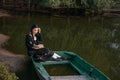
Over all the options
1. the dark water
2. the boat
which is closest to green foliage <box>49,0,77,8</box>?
the dark water

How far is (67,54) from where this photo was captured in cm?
1373

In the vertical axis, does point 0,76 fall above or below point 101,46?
above

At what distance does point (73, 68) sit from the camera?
12719 mm

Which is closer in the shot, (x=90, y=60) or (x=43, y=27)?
(x=90, y=60)

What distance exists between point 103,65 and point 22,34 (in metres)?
7.18

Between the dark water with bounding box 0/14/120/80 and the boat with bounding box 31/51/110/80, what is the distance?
0.72m

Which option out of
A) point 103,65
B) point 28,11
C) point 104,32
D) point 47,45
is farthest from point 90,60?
point 28,11

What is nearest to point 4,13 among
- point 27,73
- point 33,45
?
point 33,45

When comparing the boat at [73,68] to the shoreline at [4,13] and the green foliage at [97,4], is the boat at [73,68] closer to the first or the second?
the shoreline at [4,13]

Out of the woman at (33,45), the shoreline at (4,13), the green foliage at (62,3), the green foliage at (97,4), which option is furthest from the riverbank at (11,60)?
the green foliage at (97,4)

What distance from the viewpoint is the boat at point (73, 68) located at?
1087 centimetres

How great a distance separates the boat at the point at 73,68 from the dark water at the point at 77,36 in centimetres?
72

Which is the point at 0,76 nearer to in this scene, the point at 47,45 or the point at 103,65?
the point at 103,65

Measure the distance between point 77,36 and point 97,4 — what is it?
32.2 ft
